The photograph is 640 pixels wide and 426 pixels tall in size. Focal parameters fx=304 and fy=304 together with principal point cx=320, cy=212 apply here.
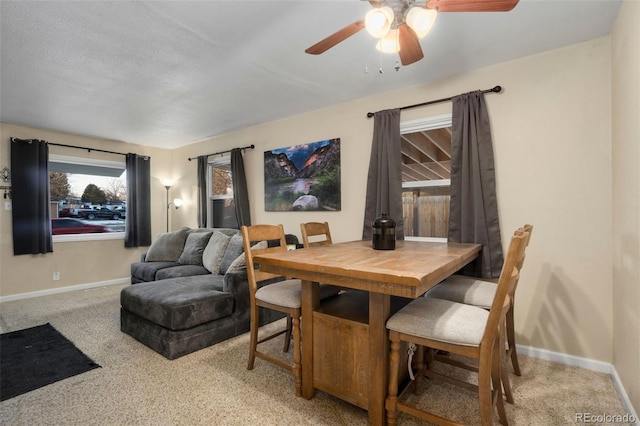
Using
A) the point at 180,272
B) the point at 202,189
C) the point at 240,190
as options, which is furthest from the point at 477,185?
the point at 202,189

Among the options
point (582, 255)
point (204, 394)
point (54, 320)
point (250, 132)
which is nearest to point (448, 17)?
point (582, 255)

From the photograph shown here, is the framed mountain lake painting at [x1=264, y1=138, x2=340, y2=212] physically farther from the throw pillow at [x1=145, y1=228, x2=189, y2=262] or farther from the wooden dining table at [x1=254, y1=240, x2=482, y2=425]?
the wooden dining table at [x1=254, y1=240, x2=482, y2=425]

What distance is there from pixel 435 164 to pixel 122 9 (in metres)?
2.77

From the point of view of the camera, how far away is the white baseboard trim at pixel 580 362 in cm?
189

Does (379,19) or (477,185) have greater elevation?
(379,19)

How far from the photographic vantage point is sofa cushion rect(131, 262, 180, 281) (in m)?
3.87

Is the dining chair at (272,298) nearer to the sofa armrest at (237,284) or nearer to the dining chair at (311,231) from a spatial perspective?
the dining chair at (311,231)

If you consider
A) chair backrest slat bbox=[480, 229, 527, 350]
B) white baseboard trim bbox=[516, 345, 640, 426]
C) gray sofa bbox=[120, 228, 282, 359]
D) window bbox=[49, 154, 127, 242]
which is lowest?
white baseboard trim bbox=[516, 345, 640, 426]

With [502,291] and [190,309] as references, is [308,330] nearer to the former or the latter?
[502,291]

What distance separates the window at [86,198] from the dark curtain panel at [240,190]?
224 cm

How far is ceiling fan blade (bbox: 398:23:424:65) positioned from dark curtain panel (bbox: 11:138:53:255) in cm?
502

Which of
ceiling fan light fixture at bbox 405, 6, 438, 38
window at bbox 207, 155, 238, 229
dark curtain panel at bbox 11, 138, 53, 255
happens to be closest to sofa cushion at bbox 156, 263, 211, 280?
window at bbox 207, 155, 238, 229

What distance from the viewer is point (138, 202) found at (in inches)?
203

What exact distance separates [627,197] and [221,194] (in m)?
4.77
